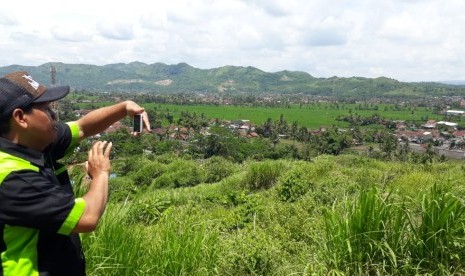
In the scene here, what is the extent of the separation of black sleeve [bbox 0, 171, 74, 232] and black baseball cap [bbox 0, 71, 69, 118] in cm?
28

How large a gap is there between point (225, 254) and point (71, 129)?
5.60 feet

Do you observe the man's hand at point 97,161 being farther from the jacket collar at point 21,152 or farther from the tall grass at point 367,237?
the tall grass at point 367,237

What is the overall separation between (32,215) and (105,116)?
1.08m

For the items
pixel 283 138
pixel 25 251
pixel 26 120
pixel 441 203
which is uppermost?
pixel 26 120

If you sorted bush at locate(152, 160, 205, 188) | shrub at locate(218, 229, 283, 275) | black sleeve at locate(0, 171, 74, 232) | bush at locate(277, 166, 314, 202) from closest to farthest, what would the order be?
black sleeve at locate(0, 171, 74, 232) < shrub at locate(218, 229, 283, 275) < bush at locate(277, 166, 314, 202) < bush at locate(152, 160, 205, 188)

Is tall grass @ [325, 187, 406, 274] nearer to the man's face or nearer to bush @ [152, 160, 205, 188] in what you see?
the man's face

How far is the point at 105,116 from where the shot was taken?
251cm

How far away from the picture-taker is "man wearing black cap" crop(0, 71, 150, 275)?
153 centimetres

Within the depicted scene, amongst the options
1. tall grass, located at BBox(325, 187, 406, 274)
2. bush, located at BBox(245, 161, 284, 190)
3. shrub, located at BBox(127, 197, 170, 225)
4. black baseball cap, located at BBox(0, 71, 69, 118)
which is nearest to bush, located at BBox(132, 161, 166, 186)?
bush, located at BBox(245, 161, 284, 190)

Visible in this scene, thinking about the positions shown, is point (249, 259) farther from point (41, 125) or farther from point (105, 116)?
point (41, 125)

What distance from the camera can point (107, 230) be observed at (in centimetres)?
300

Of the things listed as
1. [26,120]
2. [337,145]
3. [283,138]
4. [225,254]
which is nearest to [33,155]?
[26,120]

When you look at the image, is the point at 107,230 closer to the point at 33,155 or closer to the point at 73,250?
the point at 73,250

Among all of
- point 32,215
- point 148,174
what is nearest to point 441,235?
point 32,215
